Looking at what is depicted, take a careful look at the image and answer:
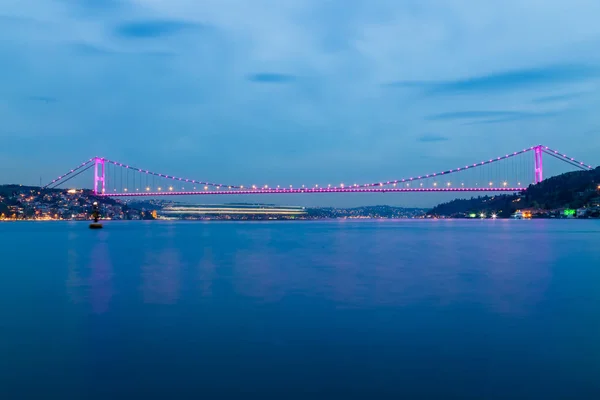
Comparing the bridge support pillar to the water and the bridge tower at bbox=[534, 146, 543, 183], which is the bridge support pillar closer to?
the bridge tower at bbox=[534, 146, 543, 183]

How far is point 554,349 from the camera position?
24.1 ft

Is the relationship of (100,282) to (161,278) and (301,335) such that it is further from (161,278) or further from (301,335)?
(301,335)

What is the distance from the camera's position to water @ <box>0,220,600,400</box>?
5.83m

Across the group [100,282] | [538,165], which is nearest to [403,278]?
[100,282]

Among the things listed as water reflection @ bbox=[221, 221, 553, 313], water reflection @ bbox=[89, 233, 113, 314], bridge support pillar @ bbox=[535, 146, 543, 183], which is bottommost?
water reflection @ bbox=[89, 233, 113, 314]

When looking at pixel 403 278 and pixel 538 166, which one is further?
pixel 538 166

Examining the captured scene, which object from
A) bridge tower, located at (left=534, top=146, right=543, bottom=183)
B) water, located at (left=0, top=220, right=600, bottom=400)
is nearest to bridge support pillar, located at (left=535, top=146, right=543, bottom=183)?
bridge tower, located at (left=534, top=146, right=543, bottom=183)

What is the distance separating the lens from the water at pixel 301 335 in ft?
19.1

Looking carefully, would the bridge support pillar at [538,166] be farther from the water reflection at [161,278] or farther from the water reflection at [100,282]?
the water reflection at [100,282]

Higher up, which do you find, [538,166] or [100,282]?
[538,166]

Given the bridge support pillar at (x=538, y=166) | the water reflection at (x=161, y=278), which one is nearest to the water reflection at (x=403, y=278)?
the water reflection at (x=161, y=278)

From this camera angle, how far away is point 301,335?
8203 mm

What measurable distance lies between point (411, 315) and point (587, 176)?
101989 millimetres

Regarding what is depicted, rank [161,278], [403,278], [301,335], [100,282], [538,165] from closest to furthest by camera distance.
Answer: [301,335] < [100,282] < [403,278] < [161,278] < [538,165]
